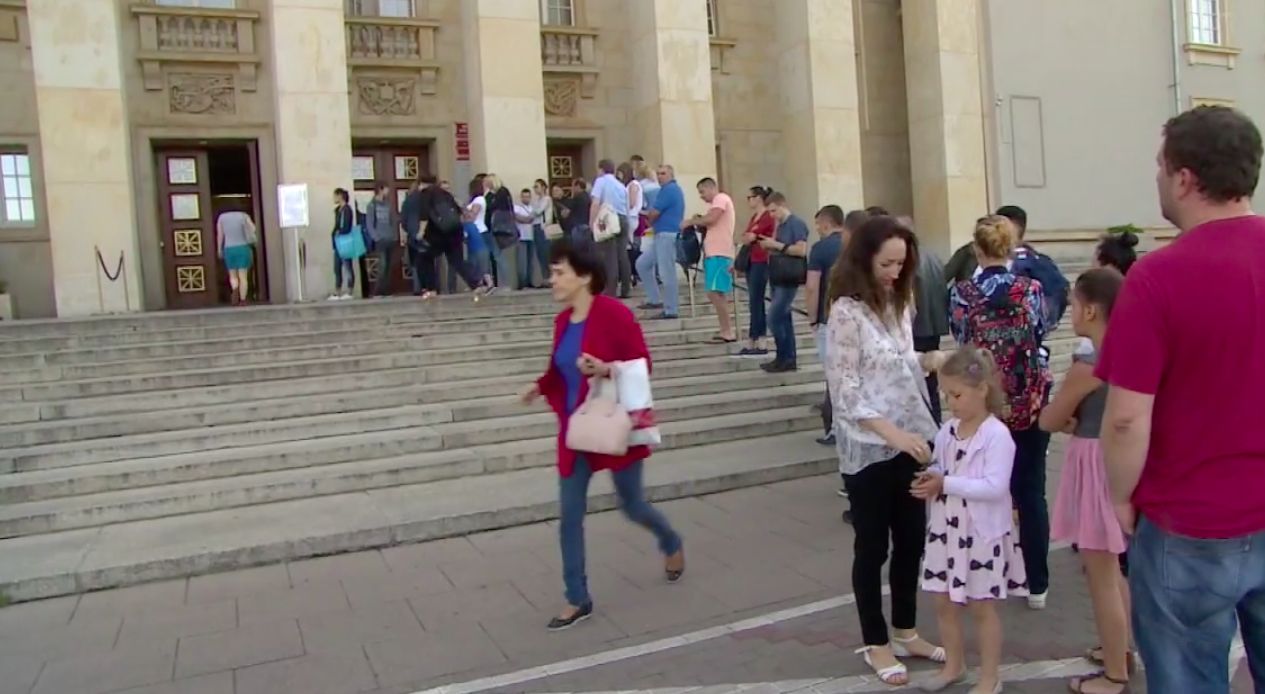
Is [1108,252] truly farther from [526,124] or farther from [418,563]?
[526,124]

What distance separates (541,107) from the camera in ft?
54.1

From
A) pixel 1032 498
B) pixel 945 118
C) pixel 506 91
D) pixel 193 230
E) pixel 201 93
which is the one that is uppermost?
pixel 201 93

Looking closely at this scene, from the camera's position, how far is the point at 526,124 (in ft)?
53.6

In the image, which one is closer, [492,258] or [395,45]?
[492,258]

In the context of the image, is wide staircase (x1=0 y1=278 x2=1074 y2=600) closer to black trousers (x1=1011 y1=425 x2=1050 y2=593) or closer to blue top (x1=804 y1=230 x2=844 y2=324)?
blue top (x1=804 y1=230 x2=844 y2=324)

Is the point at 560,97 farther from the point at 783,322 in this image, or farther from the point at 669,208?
the point at 783,322

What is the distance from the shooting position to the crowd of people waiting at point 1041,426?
2.32m

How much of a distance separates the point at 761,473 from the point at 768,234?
9.90 feet

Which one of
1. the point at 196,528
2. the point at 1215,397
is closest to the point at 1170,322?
the point at 1215,397

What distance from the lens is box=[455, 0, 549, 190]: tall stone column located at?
16062 mm

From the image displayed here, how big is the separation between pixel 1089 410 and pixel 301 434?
6371 millimetres

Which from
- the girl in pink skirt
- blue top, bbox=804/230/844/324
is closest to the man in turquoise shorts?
blue top, bbox=804/230/844/324

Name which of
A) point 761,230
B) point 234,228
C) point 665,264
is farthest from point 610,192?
point 234,228

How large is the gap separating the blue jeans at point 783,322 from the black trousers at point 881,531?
18.1 feet
